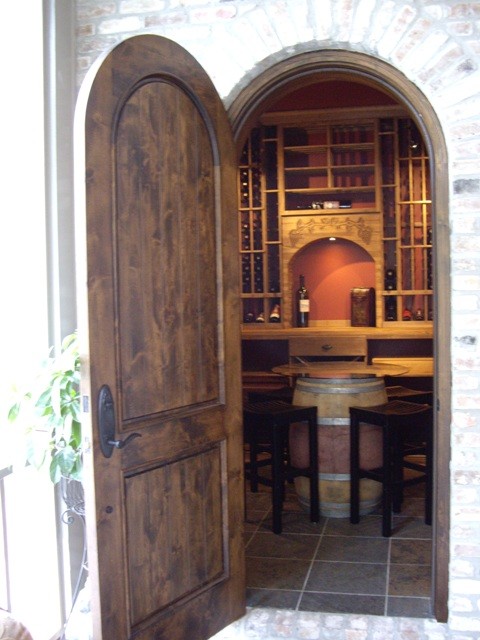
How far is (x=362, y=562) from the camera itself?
4098mm

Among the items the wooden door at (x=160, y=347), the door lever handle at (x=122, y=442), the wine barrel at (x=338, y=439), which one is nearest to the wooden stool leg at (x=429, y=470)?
the wine barrel at (x=338, y=439)

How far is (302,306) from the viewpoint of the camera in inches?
287

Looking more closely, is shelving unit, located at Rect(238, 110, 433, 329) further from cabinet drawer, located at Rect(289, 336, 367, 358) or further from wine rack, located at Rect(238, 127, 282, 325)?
cabinet drawer, located at Rect(289, 336, 367, 358)

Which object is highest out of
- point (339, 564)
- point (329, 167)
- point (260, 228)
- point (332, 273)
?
point (329, 167)

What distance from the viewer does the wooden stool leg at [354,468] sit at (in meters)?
4.58

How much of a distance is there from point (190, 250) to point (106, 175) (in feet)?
1.84

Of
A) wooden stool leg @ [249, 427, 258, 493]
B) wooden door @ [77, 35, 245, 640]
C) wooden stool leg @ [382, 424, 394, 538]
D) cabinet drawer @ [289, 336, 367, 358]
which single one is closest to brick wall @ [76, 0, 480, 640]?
wooden door @ [77, 35, 245, 640]

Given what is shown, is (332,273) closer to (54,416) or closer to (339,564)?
(339,564)

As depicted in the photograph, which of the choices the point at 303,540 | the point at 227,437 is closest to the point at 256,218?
the point at 303,540

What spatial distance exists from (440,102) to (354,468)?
234cm

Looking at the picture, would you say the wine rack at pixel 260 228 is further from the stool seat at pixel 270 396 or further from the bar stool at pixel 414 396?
the bar stool at pixel 414 396

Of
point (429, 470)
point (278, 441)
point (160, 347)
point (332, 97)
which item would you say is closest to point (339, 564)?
point (278, 441)

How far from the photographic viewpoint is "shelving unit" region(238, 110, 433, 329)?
702 centimetres

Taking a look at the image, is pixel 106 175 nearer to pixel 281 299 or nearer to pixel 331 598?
pixel 331 598
